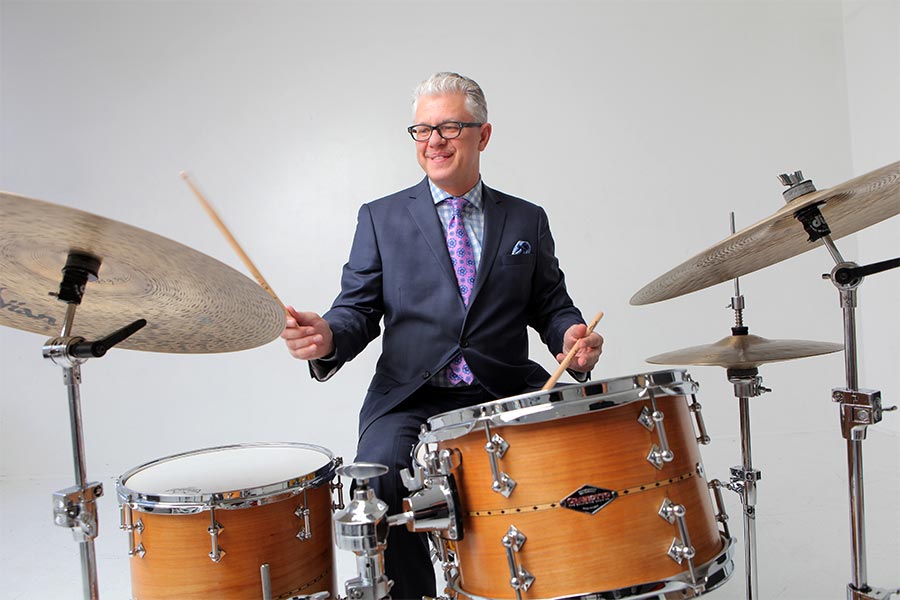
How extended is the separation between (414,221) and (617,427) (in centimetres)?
96


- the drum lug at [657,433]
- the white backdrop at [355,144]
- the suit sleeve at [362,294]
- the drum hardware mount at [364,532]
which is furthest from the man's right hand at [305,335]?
the white backdrop at [355,144]

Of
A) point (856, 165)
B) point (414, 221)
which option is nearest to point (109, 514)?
point (414, 221)

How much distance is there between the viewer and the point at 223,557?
50.0 inches

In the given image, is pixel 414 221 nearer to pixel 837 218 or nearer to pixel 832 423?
pixel 837 218

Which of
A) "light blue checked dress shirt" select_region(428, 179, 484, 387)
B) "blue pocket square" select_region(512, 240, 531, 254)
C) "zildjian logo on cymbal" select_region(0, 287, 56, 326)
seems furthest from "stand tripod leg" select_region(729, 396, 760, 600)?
"zildjian logo on cymbal" select_region(0, 287, 56, 326)

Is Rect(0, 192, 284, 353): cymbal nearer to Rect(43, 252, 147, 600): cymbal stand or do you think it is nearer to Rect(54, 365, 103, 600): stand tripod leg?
Rect(43, 252, 147, 600): cymbal stand

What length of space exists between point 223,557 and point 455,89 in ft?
4.21

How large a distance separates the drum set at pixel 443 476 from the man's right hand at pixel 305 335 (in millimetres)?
96

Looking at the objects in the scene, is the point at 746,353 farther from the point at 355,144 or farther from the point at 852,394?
the point at 355,144

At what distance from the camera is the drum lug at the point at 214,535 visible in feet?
4.11

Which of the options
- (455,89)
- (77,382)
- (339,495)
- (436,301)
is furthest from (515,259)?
(77,382)

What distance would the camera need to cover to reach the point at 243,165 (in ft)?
11.6

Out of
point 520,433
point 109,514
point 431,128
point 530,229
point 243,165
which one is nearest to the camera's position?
point 520,433

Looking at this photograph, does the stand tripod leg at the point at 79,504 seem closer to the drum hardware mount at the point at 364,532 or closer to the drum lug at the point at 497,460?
the drum hardware mount at the point at 364,532
